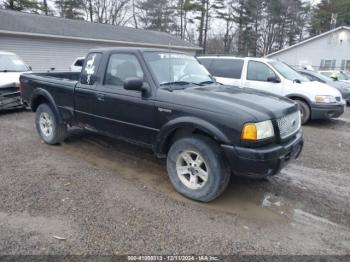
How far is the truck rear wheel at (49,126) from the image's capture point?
18.3ft

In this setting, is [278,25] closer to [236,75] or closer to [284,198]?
[236,75]

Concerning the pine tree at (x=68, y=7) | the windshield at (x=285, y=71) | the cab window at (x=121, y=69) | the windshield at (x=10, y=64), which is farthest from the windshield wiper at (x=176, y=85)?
the pine tree at (x=68, y=7)

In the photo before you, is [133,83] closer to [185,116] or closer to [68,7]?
[185,116]

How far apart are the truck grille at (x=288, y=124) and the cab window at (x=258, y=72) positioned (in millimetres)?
4740

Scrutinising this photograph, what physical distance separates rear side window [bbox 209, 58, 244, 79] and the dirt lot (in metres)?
4.14

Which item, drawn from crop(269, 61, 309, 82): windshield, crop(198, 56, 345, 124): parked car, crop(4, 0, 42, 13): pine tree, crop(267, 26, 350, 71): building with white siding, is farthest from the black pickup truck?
crop(4, 0, 42, 13): pine tree

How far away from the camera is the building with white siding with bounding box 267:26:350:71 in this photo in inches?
1175

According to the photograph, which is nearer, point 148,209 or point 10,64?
point 148,209

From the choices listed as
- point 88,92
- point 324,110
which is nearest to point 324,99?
point 324,110

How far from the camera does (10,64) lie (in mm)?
9578

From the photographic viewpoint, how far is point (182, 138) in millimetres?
3719

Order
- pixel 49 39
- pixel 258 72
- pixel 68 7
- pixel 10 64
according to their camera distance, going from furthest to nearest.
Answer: pixel 68 7 → pixel 49 39 → pixel 10 64 → pixel 258 72

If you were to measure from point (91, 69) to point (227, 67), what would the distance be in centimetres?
527

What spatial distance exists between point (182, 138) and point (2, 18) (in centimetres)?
1747
